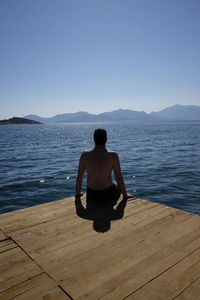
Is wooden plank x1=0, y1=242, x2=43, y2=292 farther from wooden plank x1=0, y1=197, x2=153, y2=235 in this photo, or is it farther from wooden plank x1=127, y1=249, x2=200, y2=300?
wooden plank x1=127, y1=249, x2=200, y2=300

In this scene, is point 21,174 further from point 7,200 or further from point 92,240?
point 92,240

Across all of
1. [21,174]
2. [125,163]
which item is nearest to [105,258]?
[21,174]

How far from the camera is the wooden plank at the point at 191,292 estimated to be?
2498mm

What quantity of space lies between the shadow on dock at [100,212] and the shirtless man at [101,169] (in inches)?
9.3

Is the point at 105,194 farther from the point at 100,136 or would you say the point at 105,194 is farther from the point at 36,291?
the point at 36,291

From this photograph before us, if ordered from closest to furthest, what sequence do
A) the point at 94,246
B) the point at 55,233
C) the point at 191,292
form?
the point at 191,292
the point at 94,246
the point at 55,233

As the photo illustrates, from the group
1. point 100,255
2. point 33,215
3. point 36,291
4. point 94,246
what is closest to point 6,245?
point 33,215

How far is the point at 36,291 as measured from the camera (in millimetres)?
2588

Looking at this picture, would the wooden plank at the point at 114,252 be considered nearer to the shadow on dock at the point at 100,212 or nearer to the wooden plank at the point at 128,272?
the wooden plank at the point at 128,272

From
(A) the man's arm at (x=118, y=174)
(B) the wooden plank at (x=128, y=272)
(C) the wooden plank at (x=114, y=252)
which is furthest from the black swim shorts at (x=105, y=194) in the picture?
(B) the wooden plank at (x=128, y=272)

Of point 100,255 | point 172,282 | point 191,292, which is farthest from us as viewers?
point 100,255

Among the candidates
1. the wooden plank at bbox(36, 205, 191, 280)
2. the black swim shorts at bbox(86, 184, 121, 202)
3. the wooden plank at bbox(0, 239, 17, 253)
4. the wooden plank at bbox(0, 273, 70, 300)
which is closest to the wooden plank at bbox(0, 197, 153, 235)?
the wooden plank at bbox(0, 239, 17, 253)

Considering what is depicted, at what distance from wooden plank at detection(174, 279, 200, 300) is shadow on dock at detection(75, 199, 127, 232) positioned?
1.69 meters

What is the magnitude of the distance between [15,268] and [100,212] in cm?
215
